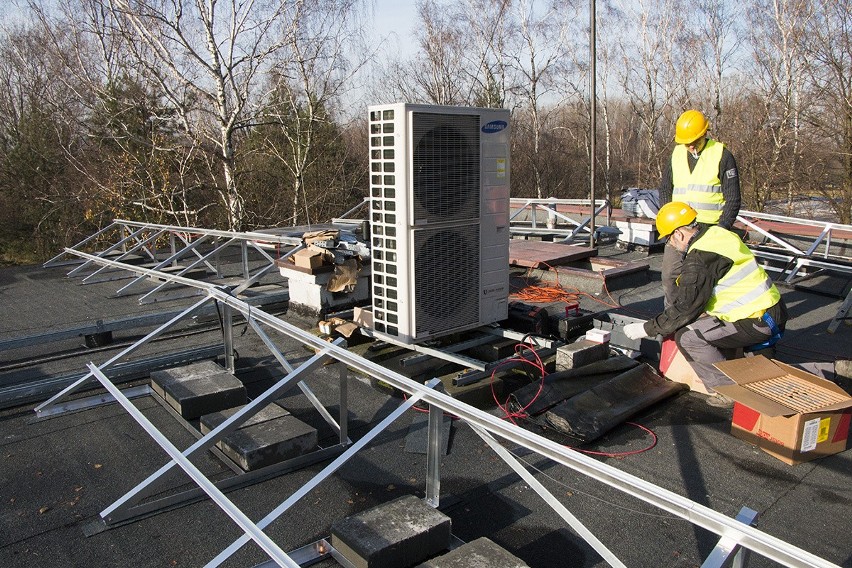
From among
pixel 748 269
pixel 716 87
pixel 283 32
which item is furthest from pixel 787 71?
pixel 748 269

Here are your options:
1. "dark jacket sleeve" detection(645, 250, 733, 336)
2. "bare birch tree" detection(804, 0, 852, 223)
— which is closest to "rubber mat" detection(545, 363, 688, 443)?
Answer: "dark jacket sleeve" detection(645, 250, 733, 336)

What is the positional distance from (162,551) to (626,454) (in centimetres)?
287

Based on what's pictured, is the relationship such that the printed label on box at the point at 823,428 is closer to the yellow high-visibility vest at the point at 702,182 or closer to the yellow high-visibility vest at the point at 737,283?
the yellow high-visibility vest at the point at 737,283

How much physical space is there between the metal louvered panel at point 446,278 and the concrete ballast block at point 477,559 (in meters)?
2.76

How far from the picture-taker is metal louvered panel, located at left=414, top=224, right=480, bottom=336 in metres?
5.24

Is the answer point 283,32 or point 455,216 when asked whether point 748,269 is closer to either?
point 455,216

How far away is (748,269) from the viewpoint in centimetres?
462

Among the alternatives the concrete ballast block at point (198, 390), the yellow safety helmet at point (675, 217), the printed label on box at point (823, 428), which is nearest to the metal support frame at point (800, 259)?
the yellow safety helmet at point (675, 217)

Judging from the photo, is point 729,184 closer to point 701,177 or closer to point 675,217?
point 701,177

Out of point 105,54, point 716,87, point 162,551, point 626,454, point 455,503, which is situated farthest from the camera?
point 716,87

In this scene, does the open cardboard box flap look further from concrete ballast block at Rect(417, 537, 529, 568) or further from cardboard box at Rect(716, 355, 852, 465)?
concrete ballast block at Rect(417, 537, 529, 568)

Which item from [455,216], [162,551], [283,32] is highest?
[283,32]

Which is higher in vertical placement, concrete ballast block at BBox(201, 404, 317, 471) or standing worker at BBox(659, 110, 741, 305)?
standing worker at BBox(659, 110, 741, 305)

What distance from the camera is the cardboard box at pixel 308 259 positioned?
6.62 meters
